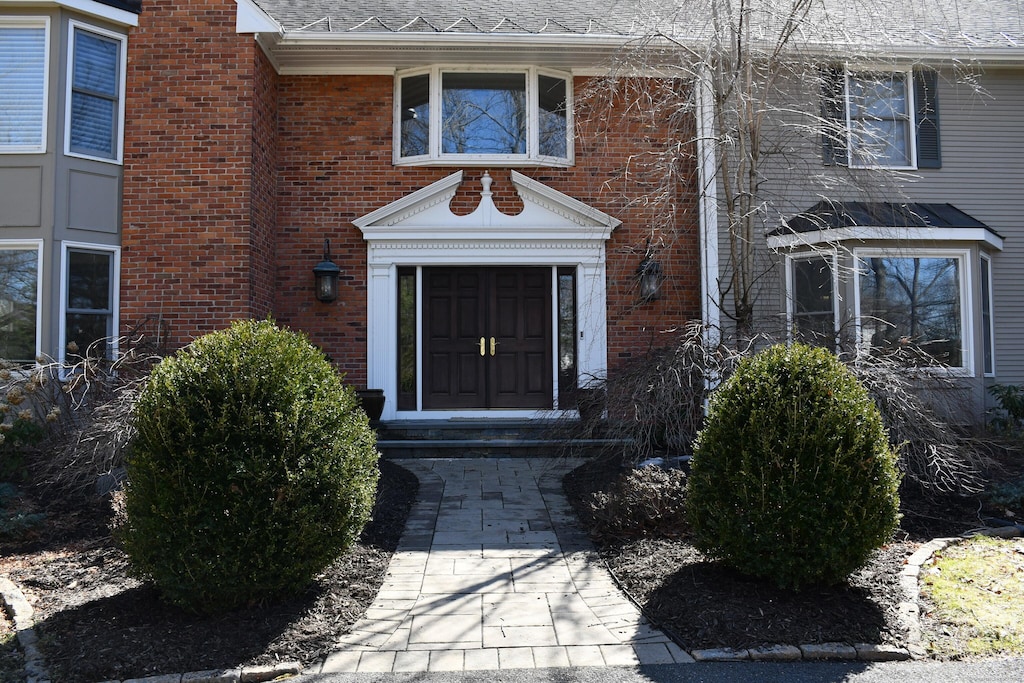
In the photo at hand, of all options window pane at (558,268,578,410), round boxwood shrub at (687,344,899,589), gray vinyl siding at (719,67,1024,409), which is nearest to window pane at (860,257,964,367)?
gray vinyl siding at (719,67,1024,409)

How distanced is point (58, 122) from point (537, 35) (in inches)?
222

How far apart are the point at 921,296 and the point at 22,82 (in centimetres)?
A: 1099

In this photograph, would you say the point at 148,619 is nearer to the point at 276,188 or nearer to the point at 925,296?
the point at 276,188

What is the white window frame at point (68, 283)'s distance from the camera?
8516 mm

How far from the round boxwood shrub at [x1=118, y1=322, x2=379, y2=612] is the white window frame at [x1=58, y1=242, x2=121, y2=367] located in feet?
16.8

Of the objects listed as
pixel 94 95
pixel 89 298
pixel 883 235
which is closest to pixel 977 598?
pixel 883 235

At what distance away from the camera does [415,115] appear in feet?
32.9

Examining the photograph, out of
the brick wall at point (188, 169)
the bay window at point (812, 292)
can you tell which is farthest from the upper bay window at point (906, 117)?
the brick wall at point (188, 169)

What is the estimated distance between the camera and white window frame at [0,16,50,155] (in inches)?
335

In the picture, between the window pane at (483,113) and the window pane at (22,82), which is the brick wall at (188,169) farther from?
the window pane at (483,113)

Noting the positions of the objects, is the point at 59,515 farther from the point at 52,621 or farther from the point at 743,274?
the point at 743,274

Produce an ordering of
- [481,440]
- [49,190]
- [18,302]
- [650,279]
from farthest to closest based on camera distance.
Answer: [650,279] < [481,440] < [18,302] < [49,190]

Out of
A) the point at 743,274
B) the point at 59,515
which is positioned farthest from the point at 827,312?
the point at 59,515

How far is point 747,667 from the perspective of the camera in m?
3.81
